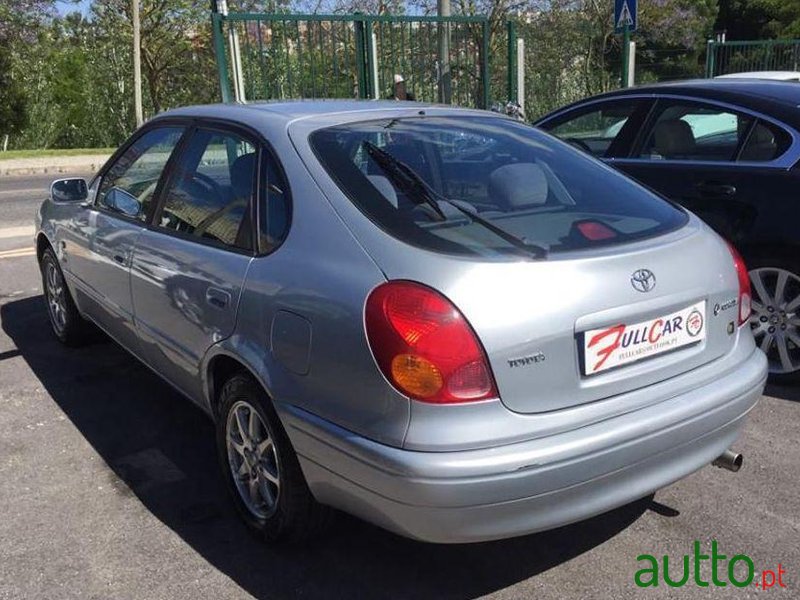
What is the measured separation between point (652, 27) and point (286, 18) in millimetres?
23173

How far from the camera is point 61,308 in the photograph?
534 cm

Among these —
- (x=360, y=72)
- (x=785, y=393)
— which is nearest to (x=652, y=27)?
(x=360, y=72)

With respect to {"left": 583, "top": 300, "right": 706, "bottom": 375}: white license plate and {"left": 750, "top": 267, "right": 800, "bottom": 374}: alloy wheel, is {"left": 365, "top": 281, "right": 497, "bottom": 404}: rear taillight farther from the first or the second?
{"left": 750, "top": 267, "right": 800, "bottom": 374}: alloy wheel

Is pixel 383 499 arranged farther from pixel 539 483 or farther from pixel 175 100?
pixel 175 100

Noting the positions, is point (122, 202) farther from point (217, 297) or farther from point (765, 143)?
point (765, 143)

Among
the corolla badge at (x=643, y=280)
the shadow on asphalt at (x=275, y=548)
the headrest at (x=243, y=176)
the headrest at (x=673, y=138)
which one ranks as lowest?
the shadow on asphalt at (x=275, y=548)

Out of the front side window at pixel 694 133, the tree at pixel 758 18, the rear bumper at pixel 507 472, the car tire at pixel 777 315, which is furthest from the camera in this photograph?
the tree at pixel 758 18

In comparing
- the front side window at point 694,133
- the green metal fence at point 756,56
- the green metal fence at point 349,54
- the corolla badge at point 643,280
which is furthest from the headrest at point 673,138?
the green metal fence at point 756,56

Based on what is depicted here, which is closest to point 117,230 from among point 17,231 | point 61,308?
point 61,308

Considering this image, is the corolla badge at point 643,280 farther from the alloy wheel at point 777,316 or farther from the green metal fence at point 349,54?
the green metal fence at point 349,54

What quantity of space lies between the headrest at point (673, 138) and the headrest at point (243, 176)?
2830 millimetres

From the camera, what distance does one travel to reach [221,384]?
3.21 metres

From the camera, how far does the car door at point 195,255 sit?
3029 mm

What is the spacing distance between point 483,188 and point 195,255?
117 centimetres
